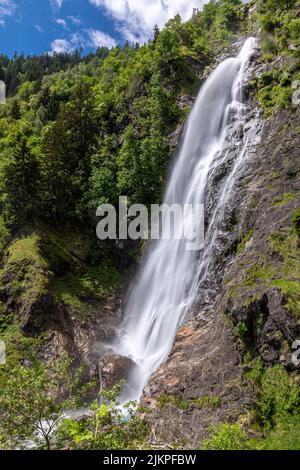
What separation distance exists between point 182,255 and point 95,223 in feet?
37.6

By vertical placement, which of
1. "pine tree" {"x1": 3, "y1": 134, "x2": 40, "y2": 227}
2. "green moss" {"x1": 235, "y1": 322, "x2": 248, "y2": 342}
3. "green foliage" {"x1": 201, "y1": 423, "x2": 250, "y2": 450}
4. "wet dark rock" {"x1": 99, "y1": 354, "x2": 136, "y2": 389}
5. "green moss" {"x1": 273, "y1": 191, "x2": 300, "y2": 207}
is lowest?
"wet dark rock" {"x1": 99, "y1": 354, "x2": 136, "y2": 389}

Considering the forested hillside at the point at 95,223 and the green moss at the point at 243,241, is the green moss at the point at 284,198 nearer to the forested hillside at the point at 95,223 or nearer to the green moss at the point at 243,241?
the forested hillside at the point at 95,223

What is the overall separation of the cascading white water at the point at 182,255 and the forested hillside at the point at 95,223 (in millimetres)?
1761

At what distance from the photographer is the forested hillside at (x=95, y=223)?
12250 mm

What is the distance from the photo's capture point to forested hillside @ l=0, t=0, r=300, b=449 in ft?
40.2

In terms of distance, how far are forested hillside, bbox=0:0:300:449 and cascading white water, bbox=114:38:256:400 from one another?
1761 mm

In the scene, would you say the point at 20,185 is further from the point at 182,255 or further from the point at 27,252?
the point at 182,255

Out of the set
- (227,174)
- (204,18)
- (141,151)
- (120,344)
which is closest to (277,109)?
(227,174)

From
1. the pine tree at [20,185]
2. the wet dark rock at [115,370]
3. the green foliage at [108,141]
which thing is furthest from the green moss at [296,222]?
the pine tree at [20,185]

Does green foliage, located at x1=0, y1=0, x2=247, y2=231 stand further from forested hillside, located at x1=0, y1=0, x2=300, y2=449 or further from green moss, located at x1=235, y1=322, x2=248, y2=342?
green moss, located at x1=235, y1=322, x2=248, y2=342

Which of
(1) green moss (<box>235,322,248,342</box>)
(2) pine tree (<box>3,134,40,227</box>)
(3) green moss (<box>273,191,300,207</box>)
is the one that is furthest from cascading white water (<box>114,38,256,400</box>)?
(2) pine tree (<box>3,134,40,227</box>)

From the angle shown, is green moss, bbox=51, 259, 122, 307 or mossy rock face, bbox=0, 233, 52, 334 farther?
green moss, bbox=51, 259, 122, 307
